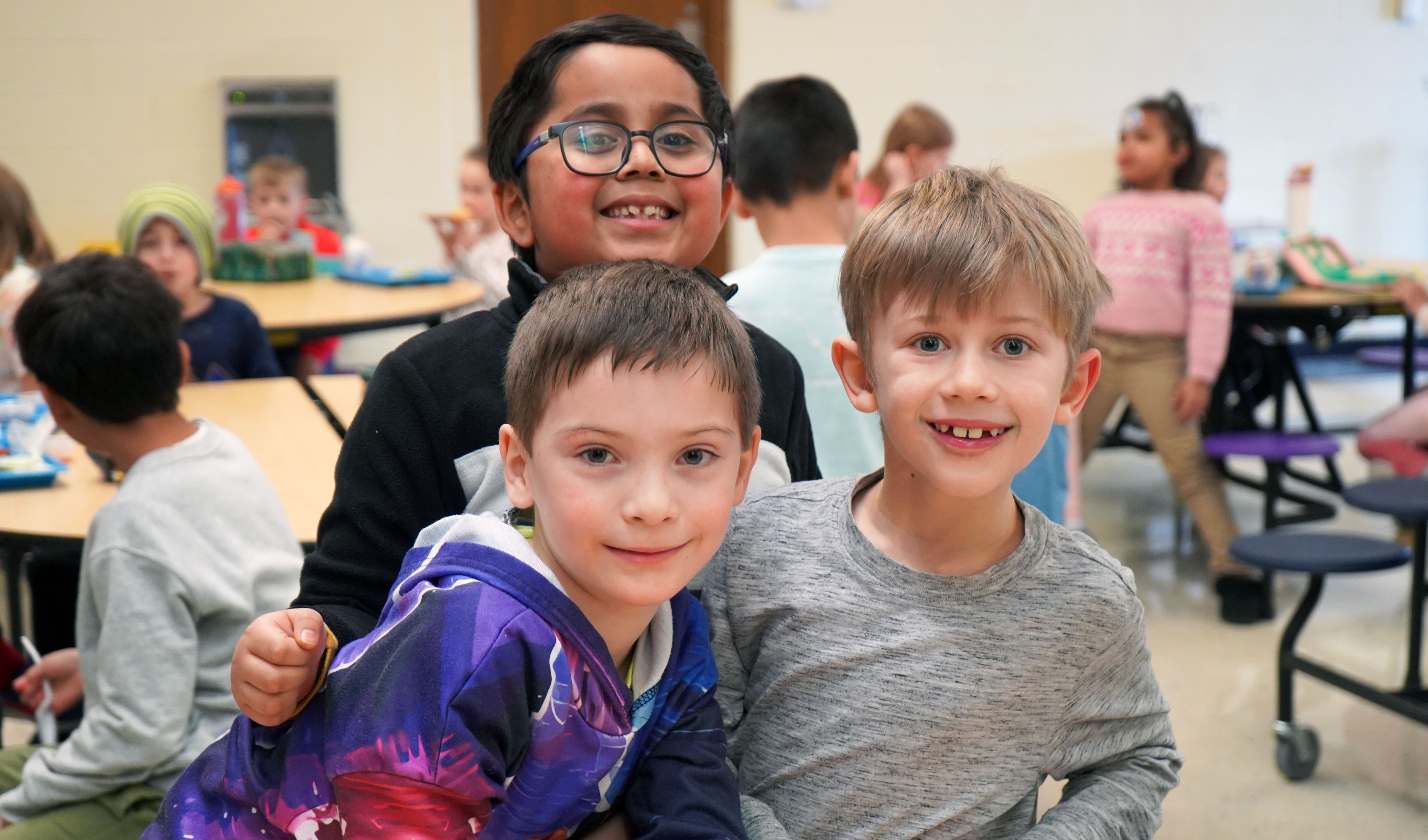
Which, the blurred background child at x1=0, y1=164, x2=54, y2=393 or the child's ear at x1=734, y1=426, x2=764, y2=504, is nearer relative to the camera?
the child's ear at x1=734, y1=426, x2=764, y2=504

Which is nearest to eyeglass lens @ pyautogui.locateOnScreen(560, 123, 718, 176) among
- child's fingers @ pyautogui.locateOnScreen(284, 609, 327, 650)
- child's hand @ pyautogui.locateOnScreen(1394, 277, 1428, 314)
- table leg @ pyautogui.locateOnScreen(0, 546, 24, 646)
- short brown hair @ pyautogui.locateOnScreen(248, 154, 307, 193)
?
child's fingers @ pyautogui.locateOnScreen(284, 609, 327, 650)

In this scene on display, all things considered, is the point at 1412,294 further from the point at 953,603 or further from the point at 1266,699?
the point at 953,603

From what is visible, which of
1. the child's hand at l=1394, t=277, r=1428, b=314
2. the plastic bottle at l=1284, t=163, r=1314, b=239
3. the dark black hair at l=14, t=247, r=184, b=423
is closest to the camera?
the dark black hair at l=14, t=247, r=184, b=423

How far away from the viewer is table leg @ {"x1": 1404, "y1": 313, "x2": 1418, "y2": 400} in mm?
4582

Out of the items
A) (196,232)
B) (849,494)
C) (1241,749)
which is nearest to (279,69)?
(196,232)

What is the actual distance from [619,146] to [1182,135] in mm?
3223

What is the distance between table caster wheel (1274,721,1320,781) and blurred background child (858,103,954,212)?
89.8 inches

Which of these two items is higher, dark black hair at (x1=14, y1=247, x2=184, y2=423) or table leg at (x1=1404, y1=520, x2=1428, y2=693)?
dark black hair at (x1=14, y1=247, x2=184, y2=423)

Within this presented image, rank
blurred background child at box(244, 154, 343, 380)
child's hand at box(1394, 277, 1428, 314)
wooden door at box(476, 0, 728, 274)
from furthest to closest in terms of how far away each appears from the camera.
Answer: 1. wooden door at box(476, 0, 728, 274)
2. blurred background child at box(244, 154, 343, 380)
3. child's hand at box(1394, 277, 1428, 314)

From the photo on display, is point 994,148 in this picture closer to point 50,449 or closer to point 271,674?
point 50,449

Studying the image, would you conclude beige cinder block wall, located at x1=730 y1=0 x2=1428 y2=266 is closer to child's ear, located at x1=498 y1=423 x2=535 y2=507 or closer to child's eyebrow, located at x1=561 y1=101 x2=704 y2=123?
child's eyebrow, located at x1=561 y1=101 x2=704 y2=123

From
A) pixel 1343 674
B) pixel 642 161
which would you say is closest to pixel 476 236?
pixel 1343 674

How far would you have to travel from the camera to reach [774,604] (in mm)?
1101

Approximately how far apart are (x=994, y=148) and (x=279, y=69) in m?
3.92
